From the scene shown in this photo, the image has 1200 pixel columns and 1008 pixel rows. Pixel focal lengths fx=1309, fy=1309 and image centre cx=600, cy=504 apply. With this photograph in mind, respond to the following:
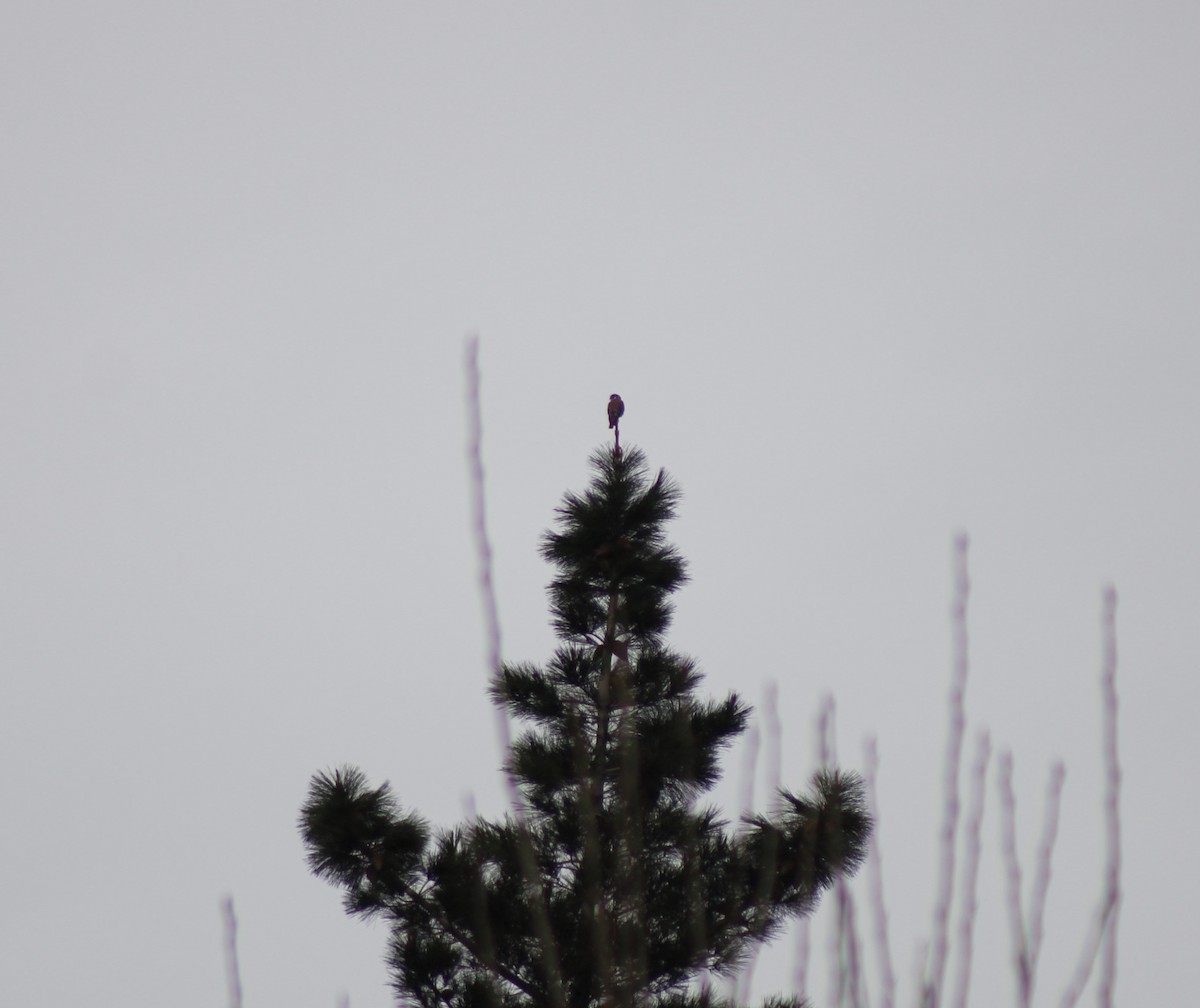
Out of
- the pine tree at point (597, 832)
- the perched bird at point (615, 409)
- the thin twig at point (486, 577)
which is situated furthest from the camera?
the perched bird at point (615, 409)

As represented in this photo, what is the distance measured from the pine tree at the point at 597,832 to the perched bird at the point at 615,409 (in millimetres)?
266

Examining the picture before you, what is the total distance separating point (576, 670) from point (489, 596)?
5.73 meters

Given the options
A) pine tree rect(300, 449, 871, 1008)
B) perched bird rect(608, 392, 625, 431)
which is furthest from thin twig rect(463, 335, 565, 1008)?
perched bird rect(608, 392, 625, 431)

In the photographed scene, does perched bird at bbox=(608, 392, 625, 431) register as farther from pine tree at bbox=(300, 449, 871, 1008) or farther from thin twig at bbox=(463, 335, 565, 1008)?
thin twig at bbox=(463, 335, 565, 1008)

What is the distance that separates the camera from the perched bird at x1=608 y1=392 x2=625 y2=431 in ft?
30.0

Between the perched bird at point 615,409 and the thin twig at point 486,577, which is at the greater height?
the perched bird at point 615,409

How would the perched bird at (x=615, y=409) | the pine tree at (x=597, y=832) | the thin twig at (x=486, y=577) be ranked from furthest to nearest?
1. the perched bird at (x=615, y=409)
2. the pine tree at (x=597, y=832)
3. the thin twig at (x=486, y=577)

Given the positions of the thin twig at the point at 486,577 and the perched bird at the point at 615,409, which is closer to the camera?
the thin twig at the point at 486,577

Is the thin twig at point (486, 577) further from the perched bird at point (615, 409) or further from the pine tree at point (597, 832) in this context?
the perched bird at point (615, 409)

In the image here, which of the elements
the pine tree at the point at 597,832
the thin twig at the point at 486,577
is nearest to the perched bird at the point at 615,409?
the pine tree at the point at 597,832

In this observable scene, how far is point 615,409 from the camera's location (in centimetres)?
920

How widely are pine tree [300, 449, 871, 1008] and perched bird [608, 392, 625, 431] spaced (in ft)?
0.87

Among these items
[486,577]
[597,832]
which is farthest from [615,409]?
[486,577]

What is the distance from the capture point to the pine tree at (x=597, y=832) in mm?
7887
